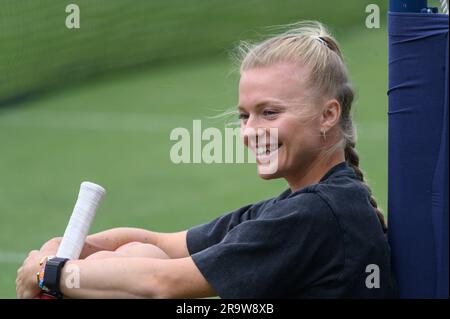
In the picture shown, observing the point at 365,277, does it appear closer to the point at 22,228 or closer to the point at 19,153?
the point at 22,228

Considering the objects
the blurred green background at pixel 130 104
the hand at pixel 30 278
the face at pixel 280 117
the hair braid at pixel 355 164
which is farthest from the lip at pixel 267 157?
the blurred green background at pixel 130 104

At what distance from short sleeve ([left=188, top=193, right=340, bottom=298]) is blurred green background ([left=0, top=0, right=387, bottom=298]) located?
3291 millimetres

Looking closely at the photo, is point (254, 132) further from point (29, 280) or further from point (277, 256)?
point (29, 280)

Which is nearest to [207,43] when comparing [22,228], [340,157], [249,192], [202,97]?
[202,97]

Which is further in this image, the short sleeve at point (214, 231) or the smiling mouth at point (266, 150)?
the short sleeve at point (214, 231)

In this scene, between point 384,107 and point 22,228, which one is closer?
point 22,228

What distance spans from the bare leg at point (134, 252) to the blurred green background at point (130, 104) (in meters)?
2.83

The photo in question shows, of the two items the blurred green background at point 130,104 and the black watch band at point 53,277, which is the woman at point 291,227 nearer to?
the black watch band at point 53,277

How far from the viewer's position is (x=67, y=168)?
8.50 metres

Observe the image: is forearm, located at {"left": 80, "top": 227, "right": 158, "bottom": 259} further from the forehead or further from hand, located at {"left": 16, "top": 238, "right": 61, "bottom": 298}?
the forehead

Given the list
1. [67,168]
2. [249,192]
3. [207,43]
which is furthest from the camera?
[207,43]

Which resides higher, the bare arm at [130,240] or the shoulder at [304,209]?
the shoulder at [304,209]

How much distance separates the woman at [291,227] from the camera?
2.73m

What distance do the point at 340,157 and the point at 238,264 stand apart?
1.71ft
